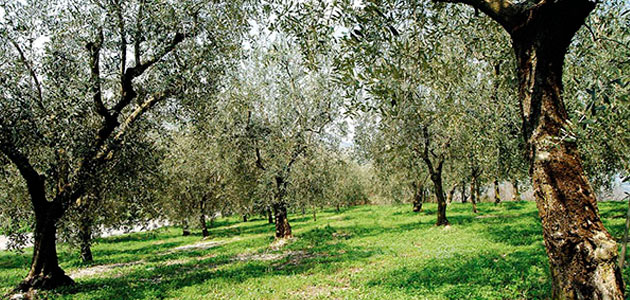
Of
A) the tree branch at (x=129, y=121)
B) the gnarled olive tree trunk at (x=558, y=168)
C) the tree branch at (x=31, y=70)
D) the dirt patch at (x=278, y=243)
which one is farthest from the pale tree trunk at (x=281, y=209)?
the gnarled olive tree trunk at (x=558, y=168)

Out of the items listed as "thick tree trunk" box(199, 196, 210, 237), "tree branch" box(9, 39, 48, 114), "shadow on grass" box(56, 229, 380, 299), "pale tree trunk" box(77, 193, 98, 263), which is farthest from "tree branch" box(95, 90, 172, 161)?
"thick tree trunk" box(199, 196, 210, 237)

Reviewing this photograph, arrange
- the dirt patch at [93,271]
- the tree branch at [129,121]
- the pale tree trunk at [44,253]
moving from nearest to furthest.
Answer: the tree branch at [129,121], the pale tree trunk at [44,253], the dirt patch at [93,271]

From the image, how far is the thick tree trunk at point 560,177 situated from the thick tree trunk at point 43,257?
1307 centimetres

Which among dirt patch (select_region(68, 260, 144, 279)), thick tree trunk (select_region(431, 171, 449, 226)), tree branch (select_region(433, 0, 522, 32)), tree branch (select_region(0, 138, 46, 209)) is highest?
tree branch (select_region(433, 0, 522, 32))

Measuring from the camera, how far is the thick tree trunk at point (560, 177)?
12.3 ft

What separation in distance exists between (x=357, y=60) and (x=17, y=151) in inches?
422

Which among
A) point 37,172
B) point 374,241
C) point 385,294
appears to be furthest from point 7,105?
point 374,241

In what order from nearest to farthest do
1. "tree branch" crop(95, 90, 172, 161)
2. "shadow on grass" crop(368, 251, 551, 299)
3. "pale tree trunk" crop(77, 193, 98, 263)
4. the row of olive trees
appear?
"shadow on grass" crop(368, 251, 551, 299), the row of olive trees, "tree branch" crop(95, 90, 172, 161), "pale tree trunk" crop(77, 193, 98, 263)

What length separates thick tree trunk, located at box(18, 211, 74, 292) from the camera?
1100cm

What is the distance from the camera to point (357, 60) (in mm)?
5164

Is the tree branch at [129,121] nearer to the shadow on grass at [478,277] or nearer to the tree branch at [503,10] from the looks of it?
the shadow on grass at [478,277]

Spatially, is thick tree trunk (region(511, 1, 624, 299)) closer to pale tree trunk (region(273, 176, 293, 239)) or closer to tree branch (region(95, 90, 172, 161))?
tree branch (region(95, 90, 172, 161))

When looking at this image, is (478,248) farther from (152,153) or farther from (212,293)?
(152,153)

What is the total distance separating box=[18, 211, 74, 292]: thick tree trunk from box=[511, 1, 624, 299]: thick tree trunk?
13.1 metres
